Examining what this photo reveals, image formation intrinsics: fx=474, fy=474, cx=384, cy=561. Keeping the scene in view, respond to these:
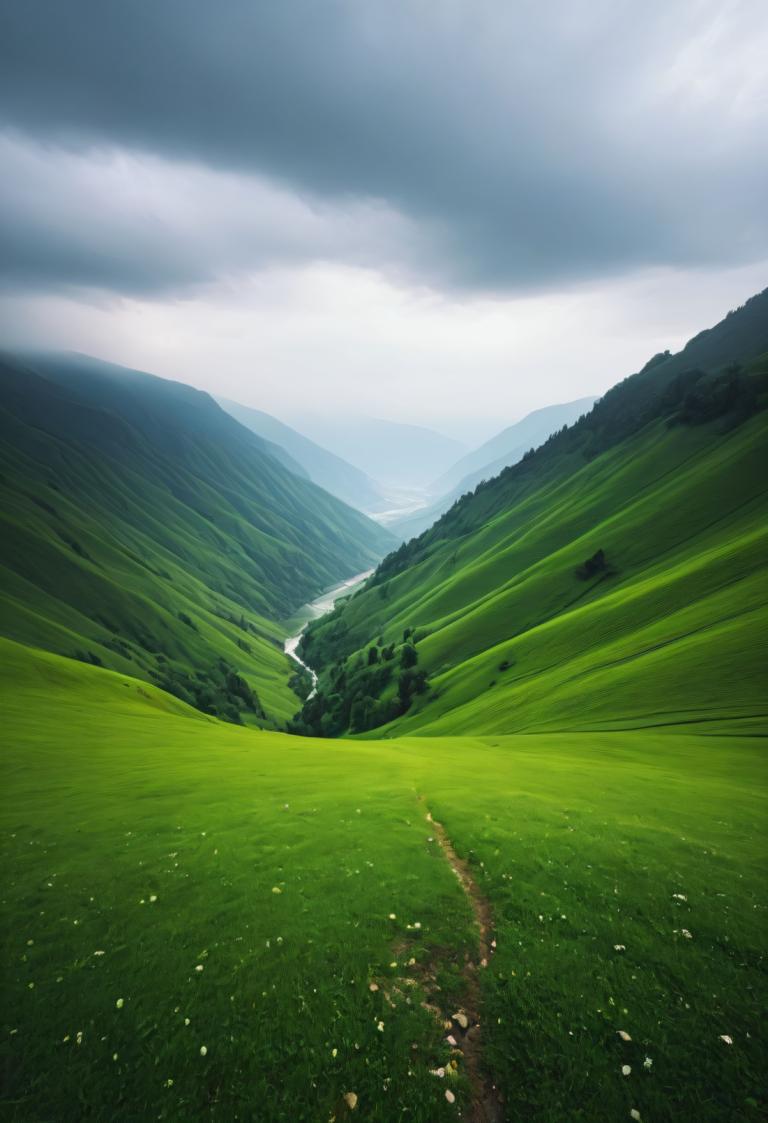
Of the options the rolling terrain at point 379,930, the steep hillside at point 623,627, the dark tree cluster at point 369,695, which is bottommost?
the dark tree cluster at point 369,695

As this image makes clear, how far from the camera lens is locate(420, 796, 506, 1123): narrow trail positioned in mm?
11188

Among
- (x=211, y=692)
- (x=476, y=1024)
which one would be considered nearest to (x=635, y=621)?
(x=476, y=1024)

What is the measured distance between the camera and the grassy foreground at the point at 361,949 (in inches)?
453

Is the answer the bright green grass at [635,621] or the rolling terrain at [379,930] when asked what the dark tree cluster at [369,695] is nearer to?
the bright green grass at [635,621]

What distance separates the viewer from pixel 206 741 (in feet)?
178

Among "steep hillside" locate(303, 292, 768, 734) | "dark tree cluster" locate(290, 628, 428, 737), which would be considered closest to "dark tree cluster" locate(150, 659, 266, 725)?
"dark tree cluster" locate(290, 628, 428, 737)

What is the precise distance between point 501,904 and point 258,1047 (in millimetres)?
10317

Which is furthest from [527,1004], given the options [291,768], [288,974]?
[291,768]

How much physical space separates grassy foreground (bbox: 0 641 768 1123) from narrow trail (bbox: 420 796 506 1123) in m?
0.33

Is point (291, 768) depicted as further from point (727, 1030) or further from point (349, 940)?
point (727, 1030)

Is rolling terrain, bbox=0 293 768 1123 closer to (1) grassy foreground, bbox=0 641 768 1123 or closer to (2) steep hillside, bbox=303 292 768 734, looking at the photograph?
(1) grassy foreground, bbox=0 641 768 1123

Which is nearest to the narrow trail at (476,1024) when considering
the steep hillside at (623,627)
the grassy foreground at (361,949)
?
the grassy foreground at (361,949)

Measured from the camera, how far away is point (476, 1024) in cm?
1330

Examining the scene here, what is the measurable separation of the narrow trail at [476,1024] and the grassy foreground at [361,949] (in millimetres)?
333
